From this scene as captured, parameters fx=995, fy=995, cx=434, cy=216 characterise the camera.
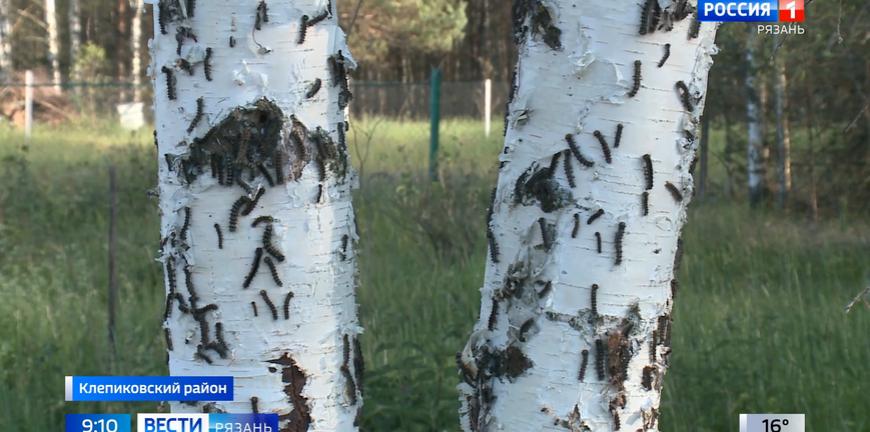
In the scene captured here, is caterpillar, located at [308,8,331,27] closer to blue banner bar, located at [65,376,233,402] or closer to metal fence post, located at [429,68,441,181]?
blue banner bar, located at [65,376,233,402]

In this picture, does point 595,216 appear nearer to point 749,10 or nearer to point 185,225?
point 185,225

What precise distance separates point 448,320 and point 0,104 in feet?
44.2

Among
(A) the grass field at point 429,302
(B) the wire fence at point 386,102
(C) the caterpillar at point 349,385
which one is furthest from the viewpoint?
(B) the wire fence at point 386,102

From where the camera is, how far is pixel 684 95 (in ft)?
5.24

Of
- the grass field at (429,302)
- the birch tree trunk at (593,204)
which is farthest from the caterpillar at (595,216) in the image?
the grass field at (429,302)

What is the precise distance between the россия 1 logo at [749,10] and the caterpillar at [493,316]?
58 centimetres

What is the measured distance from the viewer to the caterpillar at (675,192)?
1.61 meters

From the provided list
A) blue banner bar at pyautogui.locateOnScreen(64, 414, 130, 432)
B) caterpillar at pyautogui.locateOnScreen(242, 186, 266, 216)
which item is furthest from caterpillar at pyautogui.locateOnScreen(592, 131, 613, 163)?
blue banner bar at pyautogui.locateOnScreen(64, 414, 130, 432)

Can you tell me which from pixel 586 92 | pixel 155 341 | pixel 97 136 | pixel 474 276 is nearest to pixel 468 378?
pixel 586 92

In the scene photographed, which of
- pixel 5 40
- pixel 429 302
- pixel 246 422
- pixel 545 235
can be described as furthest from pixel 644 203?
pixel 5 40

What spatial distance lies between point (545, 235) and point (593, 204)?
0.09 m

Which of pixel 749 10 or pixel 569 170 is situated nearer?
pixel 569 170

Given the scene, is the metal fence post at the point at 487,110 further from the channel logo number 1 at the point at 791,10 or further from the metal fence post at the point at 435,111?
the channel logo number 1 at the point at 791,10

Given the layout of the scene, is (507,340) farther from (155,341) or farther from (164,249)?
(155,341)
